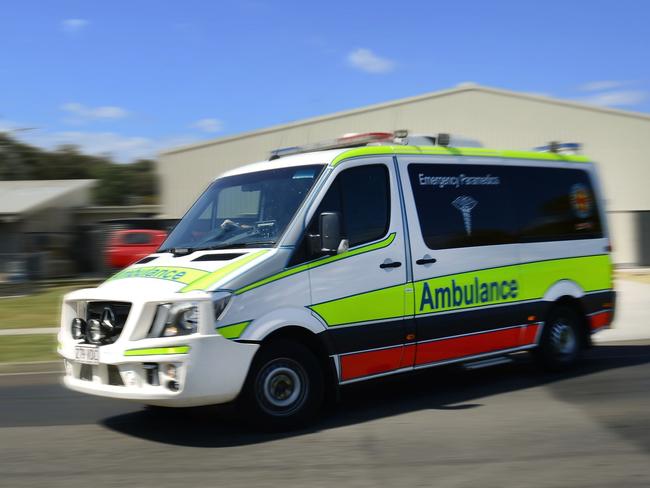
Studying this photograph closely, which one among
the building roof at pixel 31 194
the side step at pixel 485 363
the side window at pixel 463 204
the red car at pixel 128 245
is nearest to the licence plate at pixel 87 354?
the side window at pixel 463 204

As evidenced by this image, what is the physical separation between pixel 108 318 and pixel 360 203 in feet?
7.63

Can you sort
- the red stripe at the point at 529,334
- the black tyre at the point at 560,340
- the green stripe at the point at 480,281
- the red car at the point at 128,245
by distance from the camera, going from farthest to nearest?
the red car at the point at 128,245 → the black tyre at the point at 560,340 → the red stripe at the point at 529,334 → the green stripe at the point at 480,281

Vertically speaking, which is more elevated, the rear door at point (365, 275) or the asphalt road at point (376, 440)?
the rear door at point (365, 275)

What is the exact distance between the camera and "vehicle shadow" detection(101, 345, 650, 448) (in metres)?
6.16

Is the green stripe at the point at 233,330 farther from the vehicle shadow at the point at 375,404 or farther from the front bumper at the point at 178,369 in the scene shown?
the vehicle shadow at the point at 375,404

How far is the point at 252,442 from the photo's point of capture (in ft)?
19.2

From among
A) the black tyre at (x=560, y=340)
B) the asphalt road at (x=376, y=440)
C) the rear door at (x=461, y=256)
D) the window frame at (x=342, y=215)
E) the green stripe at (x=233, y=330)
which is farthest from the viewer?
the black tyre at (x=560, y=340)

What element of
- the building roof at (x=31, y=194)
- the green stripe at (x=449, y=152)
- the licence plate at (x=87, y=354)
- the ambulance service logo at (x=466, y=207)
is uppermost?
the building roof at (x=31, y=194)

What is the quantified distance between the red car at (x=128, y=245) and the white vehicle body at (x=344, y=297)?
50.3 feet

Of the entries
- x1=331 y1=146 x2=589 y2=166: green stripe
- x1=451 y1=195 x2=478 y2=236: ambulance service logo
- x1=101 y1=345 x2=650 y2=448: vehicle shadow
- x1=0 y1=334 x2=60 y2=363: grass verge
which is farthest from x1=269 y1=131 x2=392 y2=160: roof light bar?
x1=0 y1=334 x2=60 y2=363: grass verge

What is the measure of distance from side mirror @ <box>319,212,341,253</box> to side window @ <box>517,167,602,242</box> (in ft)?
8.85

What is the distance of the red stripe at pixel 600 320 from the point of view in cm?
882

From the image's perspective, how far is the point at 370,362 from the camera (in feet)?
21.8

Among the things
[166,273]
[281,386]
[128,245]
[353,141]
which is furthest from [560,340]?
[128,245]
